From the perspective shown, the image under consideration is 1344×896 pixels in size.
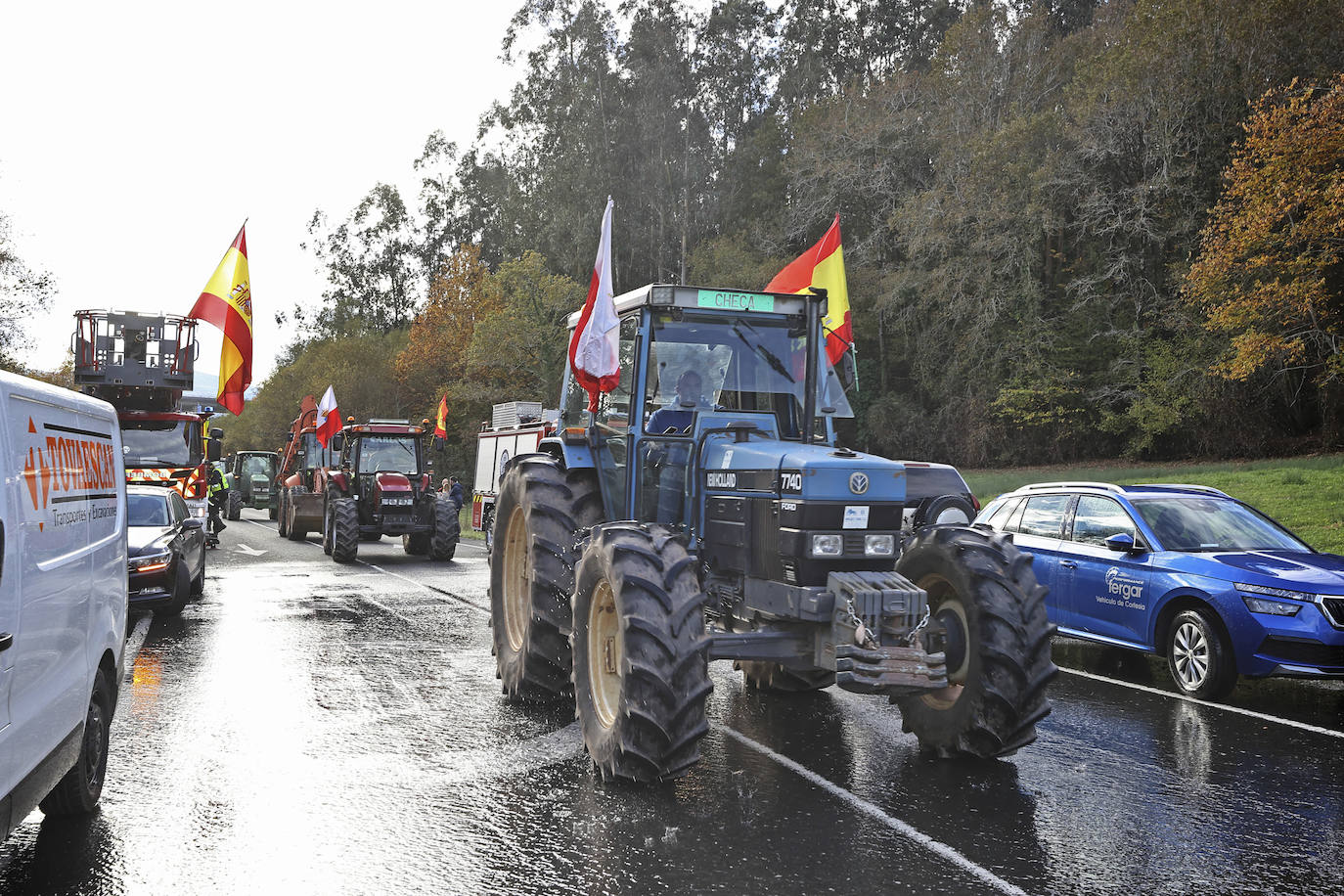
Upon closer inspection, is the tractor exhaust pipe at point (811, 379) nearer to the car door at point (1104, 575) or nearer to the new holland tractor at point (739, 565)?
the new holland tractor at point (739, 565)

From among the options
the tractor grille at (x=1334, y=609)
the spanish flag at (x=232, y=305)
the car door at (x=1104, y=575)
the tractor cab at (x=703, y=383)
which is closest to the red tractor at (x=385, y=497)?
the spanish flag at (x=232, y=305)

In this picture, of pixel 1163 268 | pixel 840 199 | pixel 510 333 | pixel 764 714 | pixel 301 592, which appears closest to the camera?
pixel 764 714

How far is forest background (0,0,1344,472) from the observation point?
2698 cm

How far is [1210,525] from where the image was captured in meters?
9.08

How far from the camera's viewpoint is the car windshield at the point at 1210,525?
881cm

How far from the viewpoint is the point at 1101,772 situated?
19.9 ft

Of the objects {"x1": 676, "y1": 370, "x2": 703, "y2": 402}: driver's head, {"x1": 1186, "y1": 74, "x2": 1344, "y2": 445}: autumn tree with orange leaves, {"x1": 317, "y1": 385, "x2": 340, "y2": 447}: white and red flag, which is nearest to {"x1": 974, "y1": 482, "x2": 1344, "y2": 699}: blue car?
{"x1": 676, "y1": 370, "x2": 703, "y2": 402}: driver's head

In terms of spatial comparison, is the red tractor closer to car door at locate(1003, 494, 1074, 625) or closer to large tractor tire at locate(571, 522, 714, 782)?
car door at locate(1003, 494, 1074, 625)

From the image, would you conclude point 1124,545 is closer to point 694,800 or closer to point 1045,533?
point 1045,533

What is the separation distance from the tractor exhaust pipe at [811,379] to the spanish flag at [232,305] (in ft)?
44.6

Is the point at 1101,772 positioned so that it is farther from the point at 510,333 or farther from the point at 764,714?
the point at 510,333

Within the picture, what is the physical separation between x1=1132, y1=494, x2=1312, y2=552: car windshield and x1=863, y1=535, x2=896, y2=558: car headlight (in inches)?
151

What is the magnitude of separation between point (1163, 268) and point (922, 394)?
12.2 m

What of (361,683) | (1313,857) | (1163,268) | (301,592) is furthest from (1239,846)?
(1163,268)
